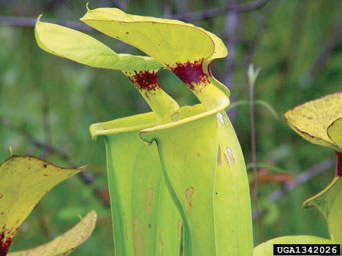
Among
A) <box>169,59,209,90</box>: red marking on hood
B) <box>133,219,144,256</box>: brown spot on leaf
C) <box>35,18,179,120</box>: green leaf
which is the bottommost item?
<box>133,219,144,256</box>: brown spot on leaf

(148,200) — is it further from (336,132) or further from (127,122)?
(336,132)

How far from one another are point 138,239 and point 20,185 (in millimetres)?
141

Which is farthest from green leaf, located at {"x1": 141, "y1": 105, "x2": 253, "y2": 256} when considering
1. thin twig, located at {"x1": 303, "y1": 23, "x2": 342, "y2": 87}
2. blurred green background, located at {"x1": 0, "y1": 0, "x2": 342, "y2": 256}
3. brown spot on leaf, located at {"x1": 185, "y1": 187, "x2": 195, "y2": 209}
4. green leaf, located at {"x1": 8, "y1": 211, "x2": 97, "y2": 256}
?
thin twig, located at {"x1": 303, "y1": 23, "x2": 342, "y2": 87}

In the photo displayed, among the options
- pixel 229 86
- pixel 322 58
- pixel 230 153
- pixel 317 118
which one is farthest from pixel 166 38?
pixel 322 58

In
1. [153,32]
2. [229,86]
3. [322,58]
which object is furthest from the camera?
[322,58]

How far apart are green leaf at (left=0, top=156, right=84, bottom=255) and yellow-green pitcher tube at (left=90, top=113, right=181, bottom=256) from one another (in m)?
0.07

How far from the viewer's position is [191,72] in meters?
0.44

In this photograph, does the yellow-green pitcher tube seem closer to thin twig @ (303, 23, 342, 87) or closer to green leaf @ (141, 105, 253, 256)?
green leaf @ (141, 105, 253, 256)

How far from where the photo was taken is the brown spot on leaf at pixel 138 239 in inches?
19.2

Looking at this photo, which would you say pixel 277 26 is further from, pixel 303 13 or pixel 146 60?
pixel 146 60

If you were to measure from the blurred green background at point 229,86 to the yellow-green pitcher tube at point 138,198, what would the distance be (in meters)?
0.75

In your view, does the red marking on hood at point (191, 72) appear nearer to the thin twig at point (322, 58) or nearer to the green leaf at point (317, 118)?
the green leaf at point (317, 118)

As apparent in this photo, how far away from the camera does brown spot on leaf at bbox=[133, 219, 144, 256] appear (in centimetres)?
49

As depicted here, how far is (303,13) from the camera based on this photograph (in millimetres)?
2014
